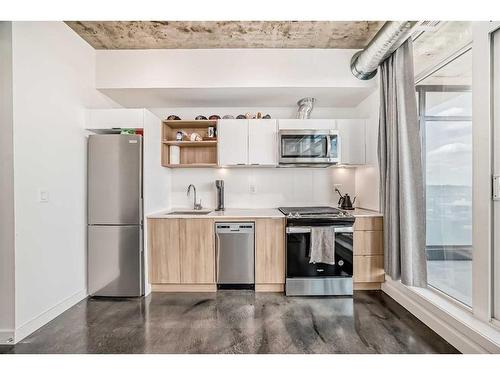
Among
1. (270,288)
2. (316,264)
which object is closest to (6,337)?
(270,288)

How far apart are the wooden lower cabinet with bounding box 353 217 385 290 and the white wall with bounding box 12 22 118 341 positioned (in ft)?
9.80

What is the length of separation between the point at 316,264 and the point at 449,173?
4.92ft

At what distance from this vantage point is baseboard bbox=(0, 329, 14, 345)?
1.88 metres

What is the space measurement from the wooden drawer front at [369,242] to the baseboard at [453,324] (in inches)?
17.7

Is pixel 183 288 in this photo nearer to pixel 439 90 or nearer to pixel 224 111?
pixel 224 111

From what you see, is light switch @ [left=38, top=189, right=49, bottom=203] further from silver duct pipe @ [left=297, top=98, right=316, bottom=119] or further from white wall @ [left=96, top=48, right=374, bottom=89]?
silver duct pipe @ [left=297, top=98, right=316, bottom=119]

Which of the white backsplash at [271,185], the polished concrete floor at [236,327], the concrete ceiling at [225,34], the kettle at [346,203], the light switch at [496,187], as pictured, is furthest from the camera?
the white backsplash at [271,185]

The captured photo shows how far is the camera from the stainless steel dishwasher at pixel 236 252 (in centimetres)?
279

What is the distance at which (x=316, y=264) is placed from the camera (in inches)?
107

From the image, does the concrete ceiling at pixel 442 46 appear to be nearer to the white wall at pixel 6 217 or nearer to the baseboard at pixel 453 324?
the baseboard at pixel 453 324

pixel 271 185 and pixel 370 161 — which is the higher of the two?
pixel 370 161

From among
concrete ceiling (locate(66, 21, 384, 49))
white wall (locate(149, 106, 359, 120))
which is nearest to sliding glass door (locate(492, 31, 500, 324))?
concrete ceiling (locate(66, 21, 384, 49))

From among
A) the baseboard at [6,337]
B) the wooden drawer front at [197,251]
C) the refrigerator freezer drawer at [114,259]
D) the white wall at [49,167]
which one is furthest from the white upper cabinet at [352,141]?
the baseboard at [6,337]
